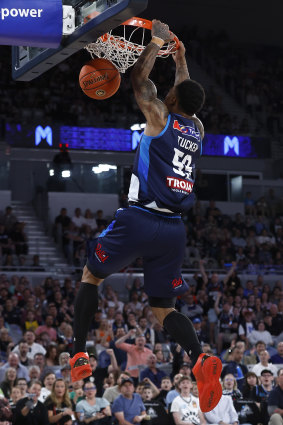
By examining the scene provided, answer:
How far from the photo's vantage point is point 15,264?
20.4 m

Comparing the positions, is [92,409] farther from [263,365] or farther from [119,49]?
[119,49]

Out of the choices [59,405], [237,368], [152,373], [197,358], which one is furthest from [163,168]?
[237,368]

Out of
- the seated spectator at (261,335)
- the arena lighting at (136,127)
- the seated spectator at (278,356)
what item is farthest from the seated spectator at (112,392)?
the arena lighting at (136,127)

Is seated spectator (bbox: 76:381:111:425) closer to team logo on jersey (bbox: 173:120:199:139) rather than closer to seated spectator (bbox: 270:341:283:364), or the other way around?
seated spectator (bbox: 270:341:283:364)

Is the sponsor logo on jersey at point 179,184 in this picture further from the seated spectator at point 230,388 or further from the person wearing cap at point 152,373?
the person wearing cap at point 152,373

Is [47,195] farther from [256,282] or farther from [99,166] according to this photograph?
[256,282]

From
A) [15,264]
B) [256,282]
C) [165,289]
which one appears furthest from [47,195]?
[165,289]

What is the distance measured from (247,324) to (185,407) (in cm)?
537

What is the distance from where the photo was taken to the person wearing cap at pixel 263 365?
47.0 ft

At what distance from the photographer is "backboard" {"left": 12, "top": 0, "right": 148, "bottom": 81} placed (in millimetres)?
5500

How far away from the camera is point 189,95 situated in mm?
5629

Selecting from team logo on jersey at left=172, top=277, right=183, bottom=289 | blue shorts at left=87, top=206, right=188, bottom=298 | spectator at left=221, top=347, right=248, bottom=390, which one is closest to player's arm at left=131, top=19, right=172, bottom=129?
blue shorts at left=87, top=206, right=188, bottom=298

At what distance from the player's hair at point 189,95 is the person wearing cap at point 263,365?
9.44m

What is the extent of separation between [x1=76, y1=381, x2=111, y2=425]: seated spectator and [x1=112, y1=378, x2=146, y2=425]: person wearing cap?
25cm
